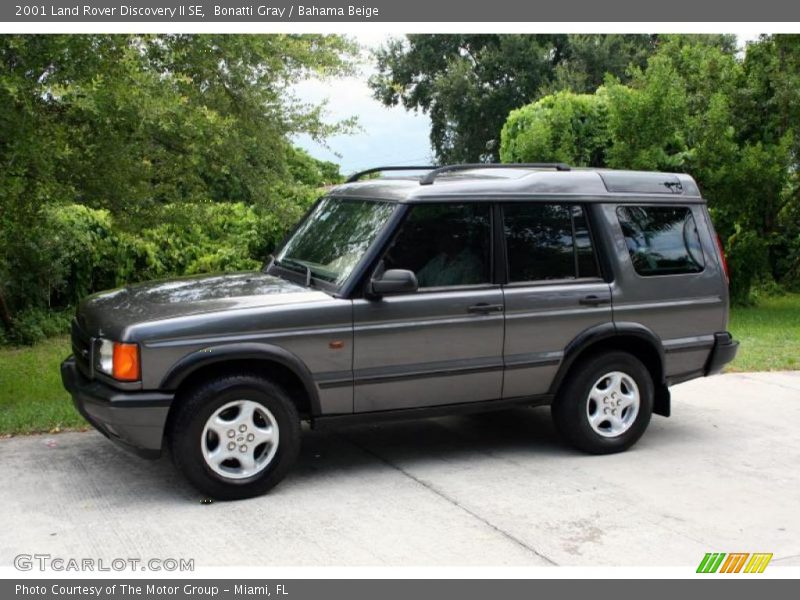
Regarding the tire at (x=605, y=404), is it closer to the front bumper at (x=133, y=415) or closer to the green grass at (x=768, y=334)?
the front bumper at (x=133, y=415)

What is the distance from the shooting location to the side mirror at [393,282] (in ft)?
19.2

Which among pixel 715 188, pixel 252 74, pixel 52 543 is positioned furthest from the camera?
pixel 715 188

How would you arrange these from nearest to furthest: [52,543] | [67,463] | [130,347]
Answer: [52,543] → [130,347] → [67,463]

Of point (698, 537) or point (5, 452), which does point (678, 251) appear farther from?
point (5, 452)

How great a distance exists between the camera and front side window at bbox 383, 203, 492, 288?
614 centimetres

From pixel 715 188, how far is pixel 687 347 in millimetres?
8801

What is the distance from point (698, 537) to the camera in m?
5.20

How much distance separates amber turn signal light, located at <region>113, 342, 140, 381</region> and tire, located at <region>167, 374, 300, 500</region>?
33 cm

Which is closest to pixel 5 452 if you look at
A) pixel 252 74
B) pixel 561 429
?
pixel 561 429

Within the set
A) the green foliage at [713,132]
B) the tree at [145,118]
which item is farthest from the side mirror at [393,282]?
the green foliage at [713,132]

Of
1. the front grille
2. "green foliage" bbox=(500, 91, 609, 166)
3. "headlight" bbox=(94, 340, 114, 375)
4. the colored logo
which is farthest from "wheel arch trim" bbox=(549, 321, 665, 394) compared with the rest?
"green foliage" bbox=(500, 91, 609, 166)

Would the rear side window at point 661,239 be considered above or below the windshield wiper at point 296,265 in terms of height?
above

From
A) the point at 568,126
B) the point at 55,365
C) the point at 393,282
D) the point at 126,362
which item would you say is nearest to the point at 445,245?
the point at 393,282

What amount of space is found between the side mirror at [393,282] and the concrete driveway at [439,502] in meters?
1.21
